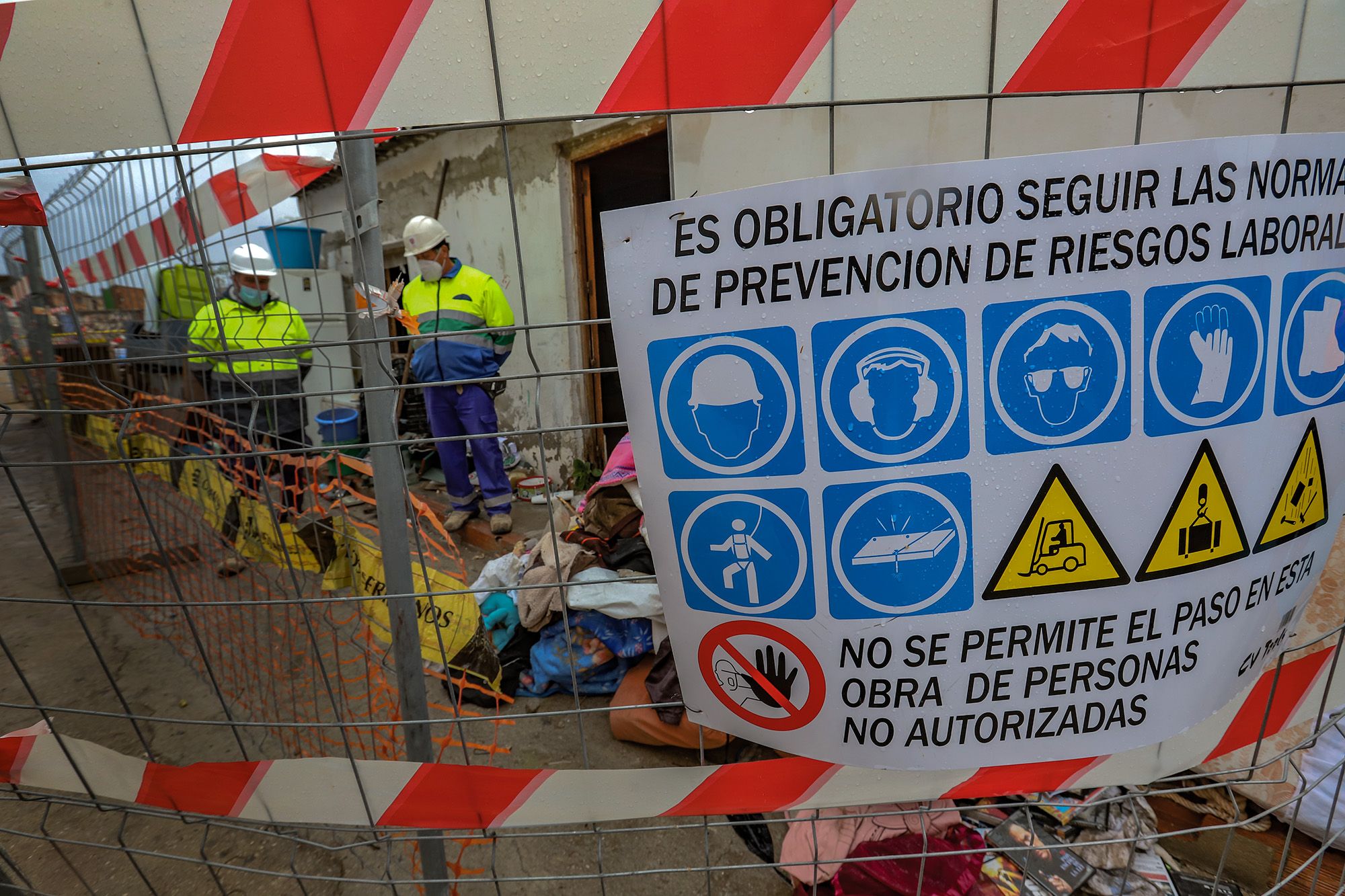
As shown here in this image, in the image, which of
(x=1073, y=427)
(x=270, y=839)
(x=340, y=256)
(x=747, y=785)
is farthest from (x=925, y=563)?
(x=340, y=256)

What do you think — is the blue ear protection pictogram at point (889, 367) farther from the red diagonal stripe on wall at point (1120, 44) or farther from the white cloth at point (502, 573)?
the white cloth at point (502, 573)

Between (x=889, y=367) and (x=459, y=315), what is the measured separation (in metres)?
3.93

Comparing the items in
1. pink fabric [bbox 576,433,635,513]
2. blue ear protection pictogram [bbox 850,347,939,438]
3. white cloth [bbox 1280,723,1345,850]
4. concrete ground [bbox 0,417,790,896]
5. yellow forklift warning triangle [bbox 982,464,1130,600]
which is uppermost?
blue ear protection pictogram [bbox 850,347,939,438]

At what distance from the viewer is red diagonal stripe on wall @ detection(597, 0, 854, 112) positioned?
90 centimetres

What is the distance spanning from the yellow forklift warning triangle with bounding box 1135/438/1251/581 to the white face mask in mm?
4289

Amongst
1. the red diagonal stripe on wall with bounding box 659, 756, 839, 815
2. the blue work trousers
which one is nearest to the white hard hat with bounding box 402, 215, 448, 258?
the blue work trousers

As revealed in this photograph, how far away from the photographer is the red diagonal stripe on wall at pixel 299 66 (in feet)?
2.90

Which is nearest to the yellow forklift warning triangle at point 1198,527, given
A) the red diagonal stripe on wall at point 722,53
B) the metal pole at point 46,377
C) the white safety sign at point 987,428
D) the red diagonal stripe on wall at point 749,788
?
the white safety sign at point 987,428

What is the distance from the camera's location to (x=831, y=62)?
0.91 m

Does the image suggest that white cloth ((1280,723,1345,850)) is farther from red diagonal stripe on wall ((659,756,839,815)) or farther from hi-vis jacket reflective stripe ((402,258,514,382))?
hi-vis jacket reflective stripe ((402,258,514,382))

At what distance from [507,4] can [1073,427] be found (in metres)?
1.00

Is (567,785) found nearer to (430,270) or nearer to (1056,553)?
(1056,553)

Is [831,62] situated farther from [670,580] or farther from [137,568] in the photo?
[137,568]

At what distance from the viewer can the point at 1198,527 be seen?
3.26ft
